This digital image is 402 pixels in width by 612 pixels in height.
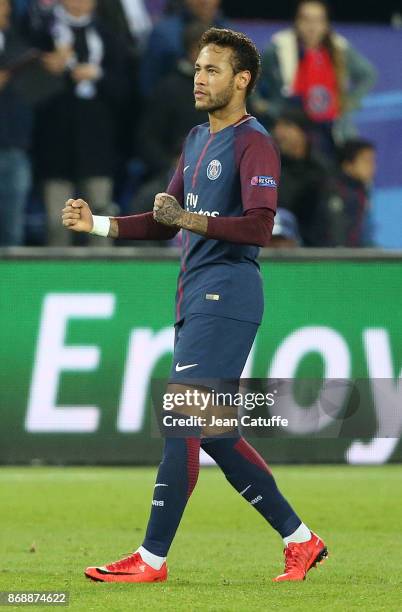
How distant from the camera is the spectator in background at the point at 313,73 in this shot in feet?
43.3

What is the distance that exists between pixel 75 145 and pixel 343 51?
2876 mm

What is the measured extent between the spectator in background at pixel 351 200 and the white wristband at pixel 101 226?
622 centimetres

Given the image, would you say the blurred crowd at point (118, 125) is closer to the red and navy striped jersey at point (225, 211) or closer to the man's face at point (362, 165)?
the man's face at point (362, 165)

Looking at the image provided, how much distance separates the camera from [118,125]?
12984 mm

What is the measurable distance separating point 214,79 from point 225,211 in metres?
0.54

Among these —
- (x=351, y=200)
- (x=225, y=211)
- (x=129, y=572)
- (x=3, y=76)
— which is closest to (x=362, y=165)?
(x=351, y=200)

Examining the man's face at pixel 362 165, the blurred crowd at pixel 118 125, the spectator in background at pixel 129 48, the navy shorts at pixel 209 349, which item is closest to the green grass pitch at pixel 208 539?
the navy shorts at pixel 209 349

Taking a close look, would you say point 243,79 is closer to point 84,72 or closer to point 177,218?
point 177,218

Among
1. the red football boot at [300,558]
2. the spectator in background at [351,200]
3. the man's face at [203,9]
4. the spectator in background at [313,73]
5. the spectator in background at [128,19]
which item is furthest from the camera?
the spectator in background at [128,19]

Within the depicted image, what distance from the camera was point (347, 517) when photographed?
8742mm

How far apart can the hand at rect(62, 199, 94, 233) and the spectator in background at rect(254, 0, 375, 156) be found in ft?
23.5

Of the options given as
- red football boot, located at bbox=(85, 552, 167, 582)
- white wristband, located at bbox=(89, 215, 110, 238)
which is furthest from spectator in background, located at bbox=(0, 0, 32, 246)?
red football boot, located at bbox=(85, 552, 167, 582)

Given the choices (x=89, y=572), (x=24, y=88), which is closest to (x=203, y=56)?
(x=89, y=572)

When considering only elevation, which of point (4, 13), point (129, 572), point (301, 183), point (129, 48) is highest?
point (4, 13)
